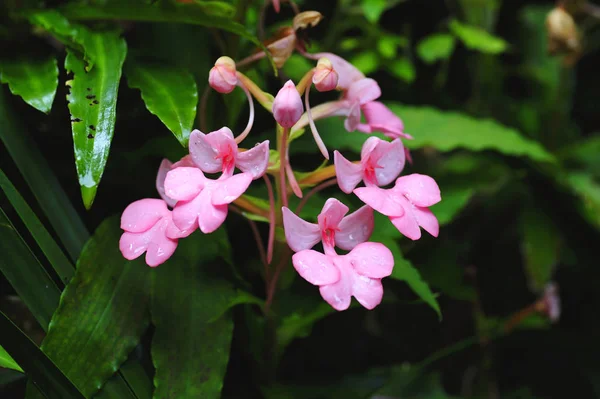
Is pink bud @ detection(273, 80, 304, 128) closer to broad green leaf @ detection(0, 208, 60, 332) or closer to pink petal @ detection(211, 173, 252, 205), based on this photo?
pink petal @ detection(211, 173, 252, 205)

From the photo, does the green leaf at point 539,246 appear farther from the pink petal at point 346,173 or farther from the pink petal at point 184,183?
the pink petal at point 184,183

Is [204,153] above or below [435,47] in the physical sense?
above

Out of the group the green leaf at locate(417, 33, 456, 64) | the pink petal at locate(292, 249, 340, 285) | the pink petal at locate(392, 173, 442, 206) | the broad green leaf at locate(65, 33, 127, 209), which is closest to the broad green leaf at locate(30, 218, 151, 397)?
the broad green leaf at locate(65, 33, 127, 209)

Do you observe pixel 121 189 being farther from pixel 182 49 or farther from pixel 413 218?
pixel 413 218

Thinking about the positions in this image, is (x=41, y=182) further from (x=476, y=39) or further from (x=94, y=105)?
(x=476, y=39)

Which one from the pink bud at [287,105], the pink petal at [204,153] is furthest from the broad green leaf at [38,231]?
the pink bud at [287,105]

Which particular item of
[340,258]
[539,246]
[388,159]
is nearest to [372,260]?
[340,258]
